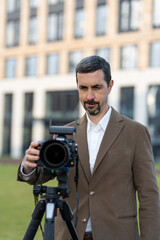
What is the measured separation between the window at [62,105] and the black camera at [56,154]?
3119 cm

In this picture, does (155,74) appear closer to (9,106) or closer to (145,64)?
(145,64)

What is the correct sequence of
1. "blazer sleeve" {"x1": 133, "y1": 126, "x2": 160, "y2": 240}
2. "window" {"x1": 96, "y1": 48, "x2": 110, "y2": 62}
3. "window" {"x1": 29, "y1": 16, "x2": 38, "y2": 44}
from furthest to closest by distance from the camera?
"window" {"x1": 29, "y1": 16, "x2": 38, "y2": 44} → "window" {"x1": 96, "y1": 48, "x2": 110, "y2": 62} → "blazer sleeve" {"x1": 133, "y1": 126, "x2": 160, "y2": 240}

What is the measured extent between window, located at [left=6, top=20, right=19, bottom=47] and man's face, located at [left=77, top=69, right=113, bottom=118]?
35.9 metres

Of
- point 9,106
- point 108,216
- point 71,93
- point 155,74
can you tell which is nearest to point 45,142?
point 108,216

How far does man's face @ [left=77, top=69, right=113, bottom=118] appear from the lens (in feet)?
8.53

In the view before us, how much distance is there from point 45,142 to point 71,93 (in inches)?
1256

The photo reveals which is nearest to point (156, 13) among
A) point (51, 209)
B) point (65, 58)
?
point (65, 58)

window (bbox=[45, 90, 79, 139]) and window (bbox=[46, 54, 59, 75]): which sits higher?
window (bbox=[46, 54, 59, 75])

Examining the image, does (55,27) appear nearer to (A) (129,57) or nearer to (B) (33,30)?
(B) (33,30)

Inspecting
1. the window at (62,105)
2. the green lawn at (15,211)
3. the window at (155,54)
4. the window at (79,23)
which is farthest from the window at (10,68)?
the green lawn at (15,211)

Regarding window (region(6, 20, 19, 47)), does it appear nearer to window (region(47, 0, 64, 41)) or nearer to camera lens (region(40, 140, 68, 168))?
window (region(47, 0, 64, 41))

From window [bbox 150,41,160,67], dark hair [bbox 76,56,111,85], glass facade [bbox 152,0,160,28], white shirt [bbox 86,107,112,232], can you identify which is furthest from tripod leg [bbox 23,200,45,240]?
glass facade [bbox 152,0,160,28]

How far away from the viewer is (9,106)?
3800cm

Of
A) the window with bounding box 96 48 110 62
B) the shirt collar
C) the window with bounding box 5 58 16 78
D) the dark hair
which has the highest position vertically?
the window with bounding box 96 48 110 62
